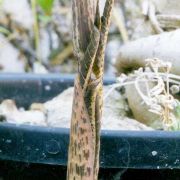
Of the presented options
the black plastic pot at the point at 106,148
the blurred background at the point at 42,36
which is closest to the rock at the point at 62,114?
the black plastic pot at the point at 106,148

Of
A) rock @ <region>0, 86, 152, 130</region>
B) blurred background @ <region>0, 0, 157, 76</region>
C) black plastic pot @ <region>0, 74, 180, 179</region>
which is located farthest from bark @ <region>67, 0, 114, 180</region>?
blurred background @ <region>0, 0, 157, 76</region>

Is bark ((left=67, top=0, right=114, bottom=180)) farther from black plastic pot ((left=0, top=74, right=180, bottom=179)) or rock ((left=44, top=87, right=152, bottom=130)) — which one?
rock ((left=44, top=87, right=152, bottom=130))

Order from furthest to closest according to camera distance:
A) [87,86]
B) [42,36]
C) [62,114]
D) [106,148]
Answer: [42,36] → [62,114] → [106,148] → [87,86]

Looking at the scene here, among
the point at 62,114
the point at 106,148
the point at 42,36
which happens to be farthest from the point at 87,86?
the point at 42,36

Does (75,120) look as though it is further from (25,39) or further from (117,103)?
(25,39)

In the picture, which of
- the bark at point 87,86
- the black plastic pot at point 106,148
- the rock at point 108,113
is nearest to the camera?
the bark at point 87,86

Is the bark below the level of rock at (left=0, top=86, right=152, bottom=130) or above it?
above

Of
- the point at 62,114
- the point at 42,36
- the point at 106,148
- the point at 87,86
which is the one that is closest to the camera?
the point at 87,86

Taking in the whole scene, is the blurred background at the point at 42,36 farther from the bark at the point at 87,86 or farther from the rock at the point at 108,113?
Answer: the bark at the point at 87,86

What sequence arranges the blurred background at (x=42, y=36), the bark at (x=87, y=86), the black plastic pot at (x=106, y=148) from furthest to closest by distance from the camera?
the blurred background at (x=42, y=36)
the black plastic pot at (x=106, y=148)
the bark at (x=87, y=86)

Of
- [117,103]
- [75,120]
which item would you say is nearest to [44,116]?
[117,103]

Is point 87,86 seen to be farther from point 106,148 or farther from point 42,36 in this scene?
point 42,36
